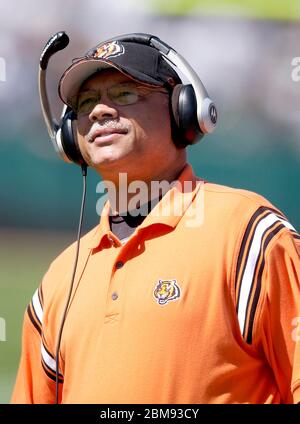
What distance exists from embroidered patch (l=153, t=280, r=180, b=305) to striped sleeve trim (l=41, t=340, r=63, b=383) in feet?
1.08

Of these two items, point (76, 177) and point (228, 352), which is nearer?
point (228, 352)

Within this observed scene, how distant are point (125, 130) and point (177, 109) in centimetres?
12

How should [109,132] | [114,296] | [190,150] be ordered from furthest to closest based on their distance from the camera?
1. [190,150]
2. [109,132]
3. [114,296]

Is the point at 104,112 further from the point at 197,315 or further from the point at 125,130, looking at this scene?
the point at 197,315

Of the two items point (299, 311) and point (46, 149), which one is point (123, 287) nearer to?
point (299, 311)

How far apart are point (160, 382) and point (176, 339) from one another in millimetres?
82

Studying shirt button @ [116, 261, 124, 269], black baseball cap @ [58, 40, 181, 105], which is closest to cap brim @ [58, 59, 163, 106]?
black baseball cap @ [58, 40, 181, 105]

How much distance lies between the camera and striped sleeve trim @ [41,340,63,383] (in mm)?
1859

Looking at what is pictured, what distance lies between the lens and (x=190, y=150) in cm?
355

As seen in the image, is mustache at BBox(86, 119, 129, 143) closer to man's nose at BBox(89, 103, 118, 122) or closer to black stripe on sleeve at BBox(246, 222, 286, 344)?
man's nose at BBox(89, 103, 118, 122)

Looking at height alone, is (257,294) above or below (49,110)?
below

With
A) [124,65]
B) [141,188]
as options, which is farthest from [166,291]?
[124,65]

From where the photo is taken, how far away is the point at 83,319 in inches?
69.0

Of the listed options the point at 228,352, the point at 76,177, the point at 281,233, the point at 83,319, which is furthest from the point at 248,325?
the point at 76,177
